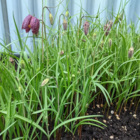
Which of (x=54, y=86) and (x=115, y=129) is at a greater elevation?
(x=54, y=86)

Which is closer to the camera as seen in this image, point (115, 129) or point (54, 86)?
point (54, 86)

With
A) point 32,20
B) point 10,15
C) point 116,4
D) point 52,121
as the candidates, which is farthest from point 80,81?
point 10,15

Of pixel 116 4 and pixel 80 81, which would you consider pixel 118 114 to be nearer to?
pixel 80 81

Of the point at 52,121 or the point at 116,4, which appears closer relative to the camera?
the point at 52,121

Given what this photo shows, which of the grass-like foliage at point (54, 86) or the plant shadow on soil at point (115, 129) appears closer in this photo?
the grass-like foliage at point (54, 86)

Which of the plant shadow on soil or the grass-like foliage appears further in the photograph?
the plant shadow on soil

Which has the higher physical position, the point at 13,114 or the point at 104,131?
the point at 13,114

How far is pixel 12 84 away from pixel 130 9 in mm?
1750

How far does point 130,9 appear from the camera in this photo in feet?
5.95

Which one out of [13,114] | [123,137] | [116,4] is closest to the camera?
[13,114]

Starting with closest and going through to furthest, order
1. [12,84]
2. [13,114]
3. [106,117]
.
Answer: [13,114]
[12,84]
[106,117]

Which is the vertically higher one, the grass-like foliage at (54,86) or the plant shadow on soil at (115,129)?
the grass-like foliage at (54,86)

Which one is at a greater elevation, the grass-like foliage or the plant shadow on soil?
the grass-like foliage

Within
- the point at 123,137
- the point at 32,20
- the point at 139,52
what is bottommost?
the point at 123,137
